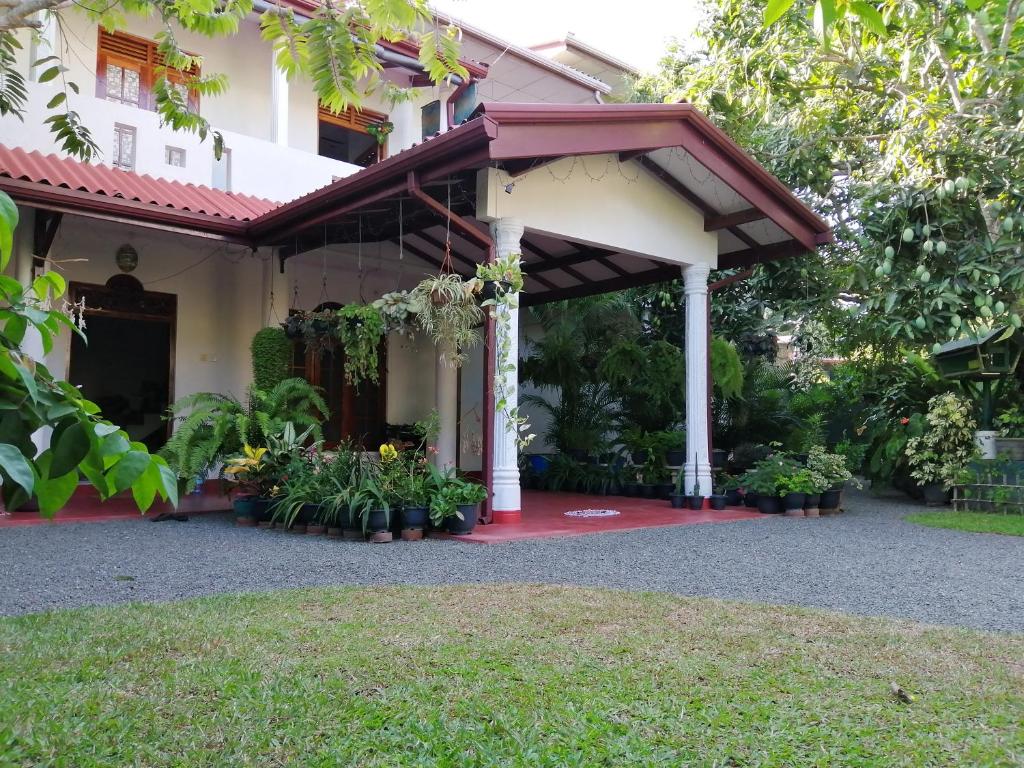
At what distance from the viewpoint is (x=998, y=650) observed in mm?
3701

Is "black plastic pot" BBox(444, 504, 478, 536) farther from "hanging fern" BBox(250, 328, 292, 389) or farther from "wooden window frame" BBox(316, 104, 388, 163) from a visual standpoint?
"wooden window frame" BBox(316, 104, 388, 163)

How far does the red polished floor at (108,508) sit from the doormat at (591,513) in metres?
3.97

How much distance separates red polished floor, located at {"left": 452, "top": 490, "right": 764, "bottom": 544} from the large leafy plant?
5868 millimetres

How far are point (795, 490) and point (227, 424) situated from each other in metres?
6.38

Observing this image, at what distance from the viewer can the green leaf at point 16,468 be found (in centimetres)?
109

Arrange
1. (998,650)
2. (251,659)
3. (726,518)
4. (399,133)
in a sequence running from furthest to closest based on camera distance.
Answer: (399,133) → (726,518) → (998,650) → (251,659)

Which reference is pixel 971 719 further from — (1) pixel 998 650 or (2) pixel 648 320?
(2) pixel 648 320

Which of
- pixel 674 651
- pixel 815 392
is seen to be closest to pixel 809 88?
pixel 815 392

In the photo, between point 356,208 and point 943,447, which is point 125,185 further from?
point 943,447

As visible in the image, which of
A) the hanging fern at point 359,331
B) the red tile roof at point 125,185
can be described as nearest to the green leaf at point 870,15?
the hanging fern at point 359,331

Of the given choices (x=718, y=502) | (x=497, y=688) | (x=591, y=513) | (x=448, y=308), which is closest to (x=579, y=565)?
(x=448, y=308)

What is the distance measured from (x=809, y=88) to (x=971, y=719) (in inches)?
397

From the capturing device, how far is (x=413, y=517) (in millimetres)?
7348

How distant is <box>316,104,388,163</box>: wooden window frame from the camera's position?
12.2 meters
